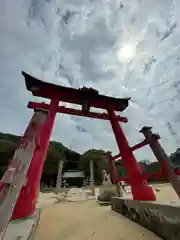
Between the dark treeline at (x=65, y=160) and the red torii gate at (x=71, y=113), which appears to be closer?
the red torii gate at (x=71, y=113)

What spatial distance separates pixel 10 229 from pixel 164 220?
267 centimetres

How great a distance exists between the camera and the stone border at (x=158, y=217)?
2256 mm

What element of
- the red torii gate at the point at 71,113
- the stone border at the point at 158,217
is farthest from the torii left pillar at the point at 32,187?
the stone border at the point at 158,217

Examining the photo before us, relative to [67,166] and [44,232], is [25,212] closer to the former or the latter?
[44,232]

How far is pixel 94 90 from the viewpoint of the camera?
6160 mm

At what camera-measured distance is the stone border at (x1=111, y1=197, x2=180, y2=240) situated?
226 cm

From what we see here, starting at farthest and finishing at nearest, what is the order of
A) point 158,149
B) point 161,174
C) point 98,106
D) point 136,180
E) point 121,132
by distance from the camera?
point 98,106, point 121,132, point 136,180, point 158,149, point 161,174

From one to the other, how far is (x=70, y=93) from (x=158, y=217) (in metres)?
5.01

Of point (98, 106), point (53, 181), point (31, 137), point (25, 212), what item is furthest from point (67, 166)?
point (31, 137)

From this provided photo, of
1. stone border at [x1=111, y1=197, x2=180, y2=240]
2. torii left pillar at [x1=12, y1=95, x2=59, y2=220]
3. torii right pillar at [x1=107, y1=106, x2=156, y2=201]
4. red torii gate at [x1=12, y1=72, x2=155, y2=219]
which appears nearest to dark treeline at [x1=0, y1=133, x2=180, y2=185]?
red torii gate at [x1=12, y1=72, x2=155, y2=219]

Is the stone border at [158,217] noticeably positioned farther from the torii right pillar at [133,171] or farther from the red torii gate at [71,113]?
the red torii gate at [71,113]

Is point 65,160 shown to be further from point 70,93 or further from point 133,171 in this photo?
point 133,171

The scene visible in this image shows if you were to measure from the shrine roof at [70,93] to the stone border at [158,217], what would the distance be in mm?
4102

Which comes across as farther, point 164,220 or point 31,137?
point 164,220
